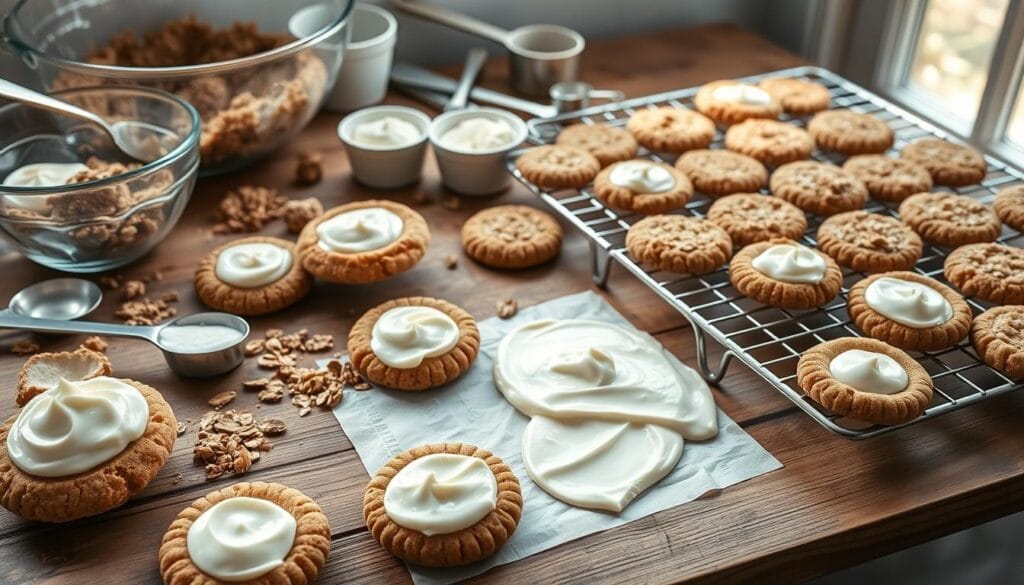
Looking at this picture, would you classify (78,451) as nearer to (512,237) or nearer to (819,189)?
(512,237)

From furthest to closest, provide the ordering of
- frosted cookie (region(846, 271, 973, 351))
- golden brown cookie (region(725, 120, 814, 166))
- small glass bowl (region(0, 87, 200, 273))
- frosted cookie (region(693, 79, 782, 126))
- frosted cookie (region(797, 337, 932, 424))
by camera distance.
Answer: frosted cookie (region(693, 79, 782, 126))
golden brown cookie (region(725, 120, 814, 166))
small glass bowl (region(0, 87, 200, 273))
frosted cookie (region(846, 271, 973, 351))
frosted cookie (region(797, 337, 932, 424))

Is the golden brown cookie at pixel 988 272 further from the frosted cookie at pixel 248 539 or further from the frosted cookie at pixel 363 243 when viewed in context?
the frosted cookie at pixel 248 539

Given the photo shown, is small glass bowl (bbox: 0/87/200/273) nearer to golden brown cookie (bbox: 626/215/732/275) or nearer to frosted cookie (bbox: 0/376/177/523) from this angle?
frosted cookie (bbox: 0/376/177/523)

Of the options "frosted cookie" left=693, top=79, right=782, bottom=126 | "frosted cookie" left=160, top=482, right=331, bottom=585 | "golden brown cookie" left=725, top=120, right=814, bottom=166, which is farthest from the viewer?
"frosted cookie" left=693, top=79, right=782, bottom=126

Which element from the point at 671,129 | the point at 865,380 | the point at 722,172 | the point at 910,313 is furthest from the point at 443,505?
the point at 671,129

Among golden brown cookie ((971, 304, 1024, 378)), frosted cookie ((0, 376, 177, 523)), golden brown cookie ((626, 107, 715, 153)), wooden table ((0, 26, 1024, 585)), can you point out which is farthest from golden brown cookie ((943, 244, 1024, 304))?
frosted cookie ((0, 376, 177, 523))

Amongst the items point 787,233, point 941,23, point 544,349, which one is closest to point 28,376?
→ point 544,349
